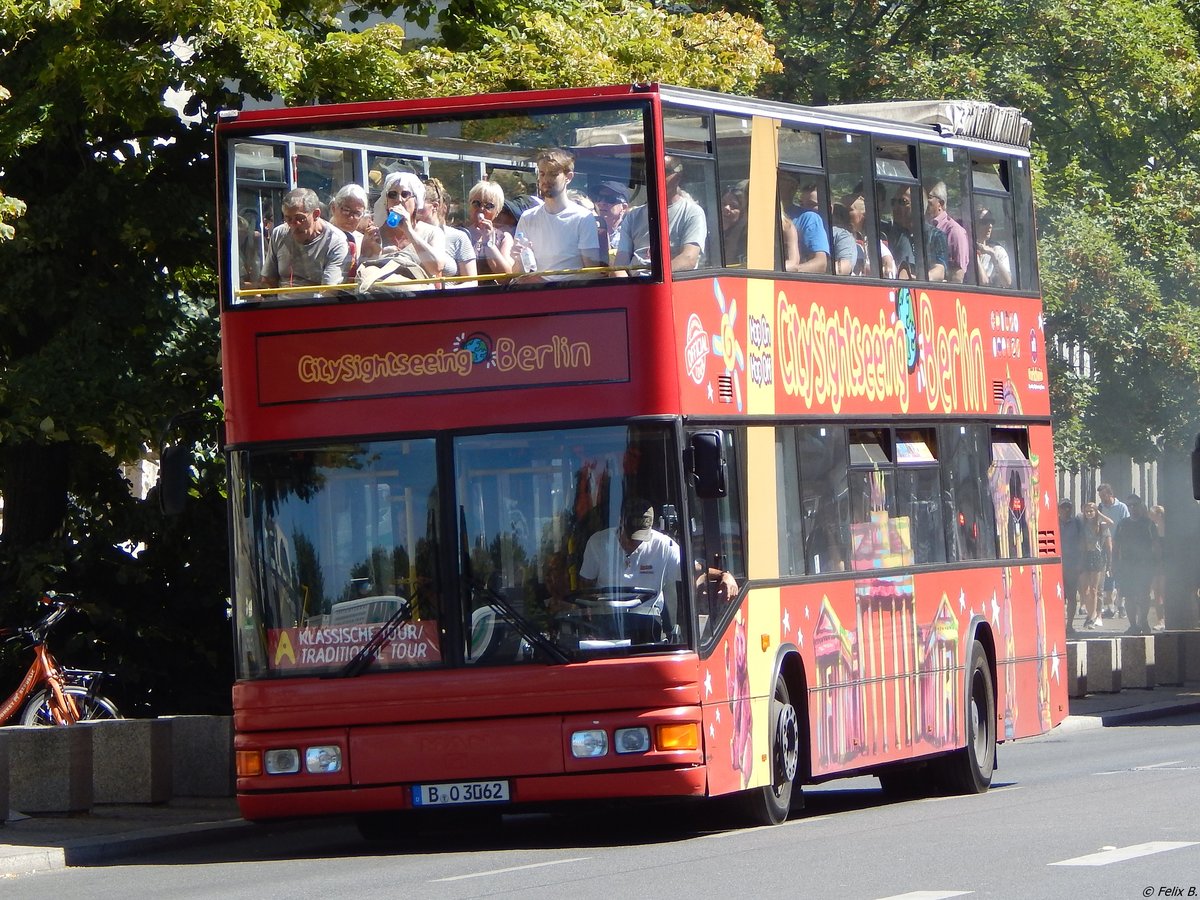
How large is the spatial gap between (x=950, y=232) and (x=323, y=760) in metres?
6.62

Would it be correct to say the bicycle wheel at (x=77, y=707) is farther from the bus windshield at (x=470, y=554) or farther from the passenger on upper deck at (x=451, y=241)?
the passenger on upper deck at (x=451, y=241)

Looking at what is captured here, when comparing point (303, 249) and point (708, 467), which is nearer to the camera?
point (708, 467)

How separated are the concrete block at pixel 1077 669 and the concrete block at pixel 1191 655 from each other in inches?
82.0

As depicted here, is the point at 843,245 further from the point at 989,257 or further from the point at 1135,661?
the point at 1135,661

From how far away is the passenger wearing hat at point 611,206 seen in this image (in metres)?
12.7

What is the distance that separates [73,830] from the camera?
584 inches

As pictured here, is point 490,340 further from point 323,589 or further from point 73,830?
point 73,830

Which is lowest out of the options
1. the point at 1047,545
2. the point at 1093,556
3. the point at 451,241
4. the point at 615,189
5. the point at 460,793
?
the point at 460,793

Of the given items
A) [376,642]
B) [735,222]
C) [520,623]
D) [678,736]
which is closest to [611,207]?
[735,222]

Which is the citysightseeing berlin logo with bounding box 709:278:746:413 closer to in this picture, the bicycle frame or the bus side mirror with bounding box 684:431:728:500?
the bus side mirror with bounding box 684:431:728:500

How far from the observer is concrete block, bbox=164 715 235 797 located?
54.6 ft

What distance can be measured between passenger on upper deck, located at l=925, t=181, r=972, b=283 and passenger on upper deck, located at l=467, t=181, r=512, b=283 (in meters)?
4.44

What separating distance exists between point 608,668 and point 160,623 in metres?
8.81

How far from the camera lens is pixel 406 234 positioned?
42.6 feet
